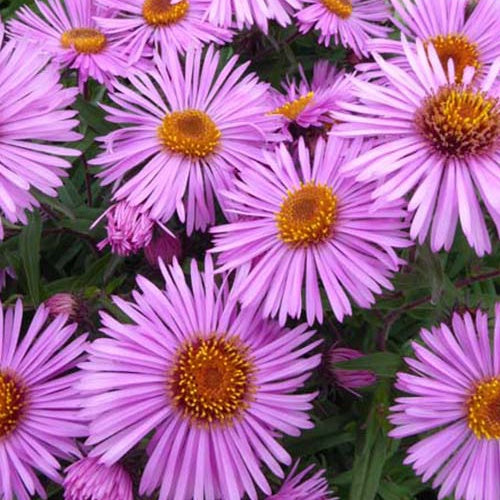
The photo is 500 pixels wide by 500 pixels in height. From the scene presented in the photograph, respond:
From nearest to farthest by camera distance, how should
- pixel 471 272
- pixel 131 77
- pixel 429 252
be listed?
pixel 429 252 < pixel 471 272 < pixel 131 77

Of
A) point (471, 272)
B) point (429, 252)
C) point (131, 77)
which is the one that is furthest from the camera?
point (131, 77)

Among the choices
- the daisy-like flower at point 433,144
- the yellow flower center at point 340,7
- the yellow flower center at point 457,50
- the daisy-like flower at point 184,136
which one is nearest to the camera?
the daisy-like flower at point 433,144

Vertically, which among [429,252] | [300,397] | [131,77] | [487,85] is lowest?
[300,397]

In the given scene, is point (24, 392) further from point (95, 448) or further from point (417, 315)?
point (417, 315)

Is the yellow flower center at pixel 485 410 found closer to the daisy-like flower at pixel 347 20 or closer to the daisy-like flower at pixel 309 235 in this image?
the daisy-like flower at pixel 309 235

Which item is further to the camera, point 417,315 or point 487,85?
point 417,315

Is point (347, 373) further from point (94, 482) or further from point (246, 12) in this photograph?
point (246, 12)

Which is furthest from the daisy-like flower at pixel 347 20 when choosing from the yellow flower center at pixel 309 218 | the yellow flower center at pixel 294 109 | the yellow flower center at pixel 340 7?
the yellow flower center at pixel 309 218

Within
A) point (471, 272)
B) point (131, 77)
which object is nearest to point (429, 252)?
point (471, 272)
